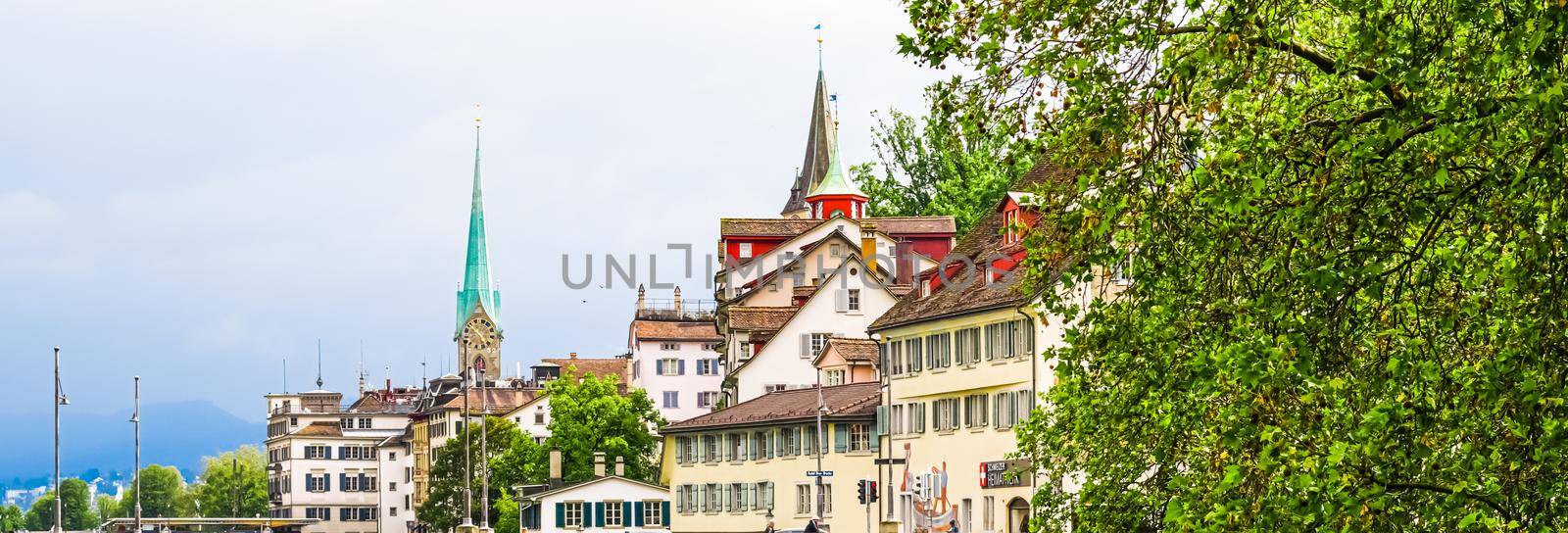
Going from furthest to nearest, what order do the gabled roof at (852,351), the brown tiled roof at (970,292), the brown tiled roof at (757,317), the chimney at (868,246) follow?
the brown tiled roof at (757,317) → the chimney at (868,246) → the gabled roof at (852,351) → the brown tiled roof at (970,292)

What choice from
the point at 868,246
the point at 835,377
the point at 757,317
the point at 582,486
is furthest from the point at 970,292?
the point at 582,486

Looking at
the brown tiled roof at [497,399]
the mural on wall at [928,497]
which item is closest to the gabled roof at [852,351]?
the mural on wall at [928,497]

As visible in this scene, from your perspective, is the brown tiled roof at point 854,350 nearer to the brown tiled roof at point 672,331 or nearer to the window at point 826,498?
the window at point 826,498

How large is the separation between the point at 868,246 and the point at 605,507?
18.4m

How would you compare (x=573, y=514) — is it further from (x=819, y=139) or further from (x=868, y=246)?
(x=819, y=139)

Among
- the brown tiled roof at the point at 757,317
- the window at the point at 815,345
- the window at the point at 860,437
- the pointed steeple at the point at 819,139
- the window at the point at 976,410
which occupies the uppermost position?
the pointed steeple at the point at 819,139

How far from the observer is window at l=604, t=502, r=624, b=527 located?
104m

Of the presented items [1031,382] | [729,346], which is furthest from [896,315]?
[729,346]

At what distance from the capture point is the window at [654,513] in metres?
104

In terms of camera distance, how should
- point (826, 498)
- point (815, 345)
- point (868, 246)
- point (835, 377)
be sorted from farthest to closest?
point (815, 345), point (868, 246), point (835, 377), point (826, 498)

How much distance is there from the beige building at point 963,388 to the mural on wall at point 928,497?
0.04 m

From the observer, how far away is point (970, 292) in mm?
70625

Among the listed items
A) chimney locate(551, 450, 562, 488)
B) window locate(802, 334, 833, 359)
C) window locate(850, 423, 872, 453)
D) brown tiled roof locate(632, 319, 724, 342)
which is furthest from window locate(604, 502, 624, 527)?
brown tiled roof locate(632, 319, 724, 342)

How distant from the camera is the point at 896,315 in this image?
75500 millimetres
